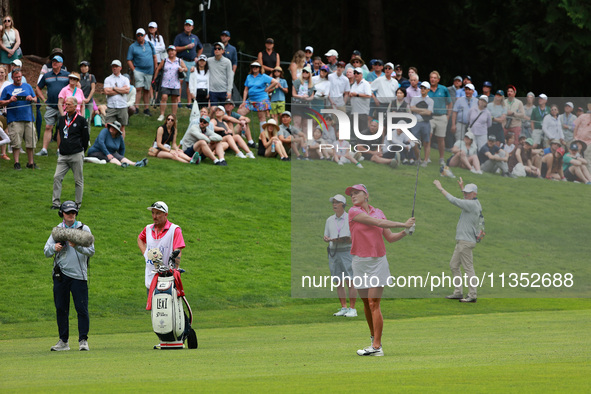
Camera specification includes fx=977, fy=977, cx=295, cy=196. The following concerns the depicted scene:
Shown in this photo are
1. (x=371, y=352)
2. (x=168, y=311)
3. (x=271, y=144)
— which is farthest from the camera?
(x=271, y=144)

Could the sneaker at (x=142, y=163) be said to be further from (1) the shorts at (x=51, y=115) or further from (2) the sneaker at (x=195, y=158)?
(1) the shorts at (x=51, y=115)

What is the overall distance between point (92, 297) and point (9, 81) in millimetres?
7024

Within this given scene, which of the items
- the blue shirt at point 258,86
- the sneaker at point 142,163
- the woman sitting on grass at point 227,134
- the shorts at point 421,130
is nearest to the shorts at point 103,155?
the sneaker at point 142,163

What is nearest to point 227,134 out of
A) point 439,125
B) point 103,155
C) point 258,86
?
point 258,86

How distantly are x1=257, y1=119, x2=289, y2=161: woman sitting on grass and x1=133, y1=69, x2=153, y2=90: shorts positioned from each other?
11.1 feet

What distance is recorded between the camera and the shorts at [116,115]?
23.5m

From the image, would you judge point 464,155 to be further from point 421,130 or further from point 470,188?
point 470,188

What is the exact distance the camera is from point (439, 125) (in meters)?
20.0

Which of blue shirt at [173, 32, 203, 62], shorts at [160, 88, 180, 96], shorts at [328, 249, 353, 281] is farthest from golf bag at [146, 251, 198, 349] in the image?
blue shirt at [173, 32, 203, 62]

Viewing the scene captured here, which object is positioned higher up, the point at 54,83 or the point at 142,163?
the point at 54,83

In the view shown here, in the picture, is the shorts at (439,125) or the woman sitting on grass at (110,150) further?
the woman sitting on grass at (110,150)

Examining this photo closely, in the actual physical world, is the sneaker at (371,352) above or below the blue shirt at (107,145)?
below

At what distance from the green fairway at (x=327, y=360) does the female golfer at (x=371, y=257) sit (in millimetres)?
385

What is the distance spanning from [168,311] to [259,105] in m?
14.4
